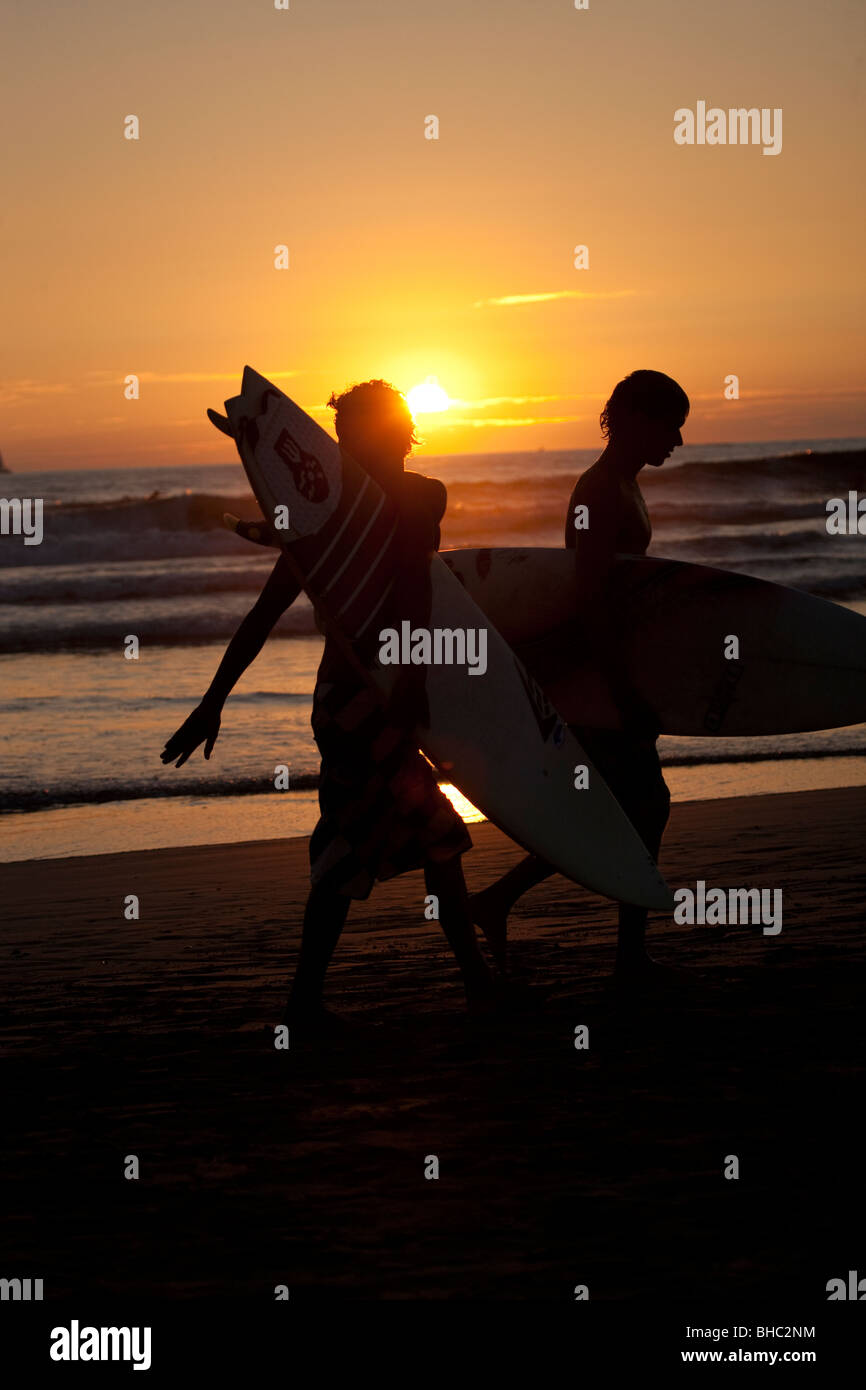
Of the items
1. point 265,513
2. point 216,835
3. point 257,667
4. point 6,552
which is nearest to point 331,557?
point 265,513

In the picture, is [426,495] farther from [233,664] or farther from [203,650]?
[203,650]

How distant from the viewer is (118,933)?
470cm

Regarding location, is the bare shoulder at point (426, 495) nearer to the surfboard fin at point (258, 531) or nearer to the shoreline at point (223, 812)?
the surfboard fin at point (258, 531)

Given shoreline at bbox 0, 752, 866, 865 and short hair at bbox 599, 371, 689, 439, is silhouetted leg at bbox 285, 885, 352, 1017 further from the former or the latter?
shoreline at bbox 0, 752, 866, 865

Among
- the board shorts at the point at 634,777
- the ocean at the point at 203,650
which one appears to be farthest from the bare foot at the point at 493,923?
the ocean at the point at 203,650

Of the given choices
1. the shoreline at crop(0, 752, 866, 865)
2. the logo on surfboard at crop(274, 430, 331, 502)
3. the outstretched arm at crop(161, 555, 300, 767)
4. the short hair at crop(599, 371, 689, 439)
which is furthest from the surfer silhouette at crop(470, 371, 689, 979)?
the shoreline at crop(0, 752, 866, 865)

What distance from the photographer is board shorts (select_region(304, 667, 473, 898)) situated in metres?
3.32

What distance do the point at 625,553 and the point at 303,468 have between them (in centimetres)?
90

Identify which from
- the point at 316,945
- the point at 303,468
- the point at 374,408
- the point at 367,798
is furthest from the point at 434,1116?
the point at 374,408

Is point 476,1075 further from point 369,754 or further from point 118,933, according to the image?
point 118,933

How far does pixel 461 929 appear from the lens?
351 centimetres

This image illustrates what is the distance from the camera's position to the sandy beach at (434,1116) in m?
2.30

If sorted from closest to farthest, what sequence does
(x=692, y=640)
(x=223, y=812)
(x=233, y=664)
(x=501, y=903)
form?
(x=233, y=664)
(x=501, y=903)
(x=692, y=640)
(x=223, y=812)

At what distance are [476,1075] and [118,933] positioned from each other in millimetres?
1981
